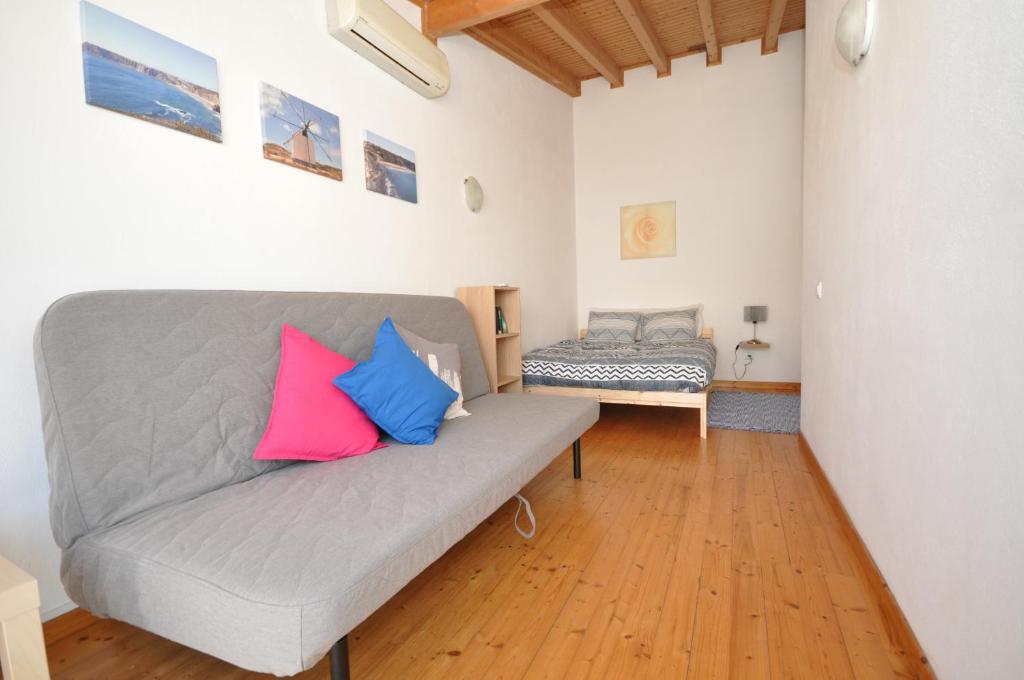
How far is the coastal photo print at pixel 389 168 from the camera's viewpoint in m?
2.62

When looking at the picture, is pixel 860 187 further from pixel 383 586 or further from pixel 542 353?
pixel 542 353

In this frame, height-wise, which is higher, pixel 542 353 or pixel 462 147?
pixel 462 147

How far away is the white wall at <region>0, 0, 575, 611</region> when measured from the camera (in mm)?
1363

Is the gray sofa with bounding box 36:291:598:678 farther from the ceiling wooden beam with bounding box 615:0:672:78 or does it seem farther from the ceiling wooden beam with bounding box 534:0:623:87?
the ceiling wooden beam with bounding box 615:0:672:78

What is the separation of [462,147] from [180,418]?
264 cm

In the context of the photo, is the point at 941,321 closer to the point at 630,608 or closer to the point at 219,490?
the point at 630,608

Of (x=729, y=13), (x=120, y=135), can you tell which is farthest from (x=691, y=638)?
(x=729, y=13)

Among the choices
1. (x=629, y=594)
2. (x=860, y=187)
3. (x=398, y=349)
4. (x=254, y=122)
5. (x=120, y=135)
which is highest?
(x=254, y=122)

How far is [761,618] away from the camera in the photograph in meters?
1.44

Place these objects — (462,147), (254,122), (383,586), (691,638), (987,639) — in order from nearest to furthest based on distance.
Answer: (987,639) → (383,586) → (691,638) → (254,122) → (462,147)

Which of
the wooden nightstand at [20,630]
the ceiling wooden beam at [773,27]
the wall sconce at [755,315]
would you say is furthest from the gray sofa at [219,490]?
the ceiling wooden beam at [773,27]

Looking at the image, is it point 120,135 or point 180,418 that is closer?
point 180,418

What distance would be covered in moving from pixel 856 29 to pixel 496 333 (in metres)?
2.28

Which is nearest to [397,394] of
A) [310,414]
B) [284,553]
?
[310,414]
